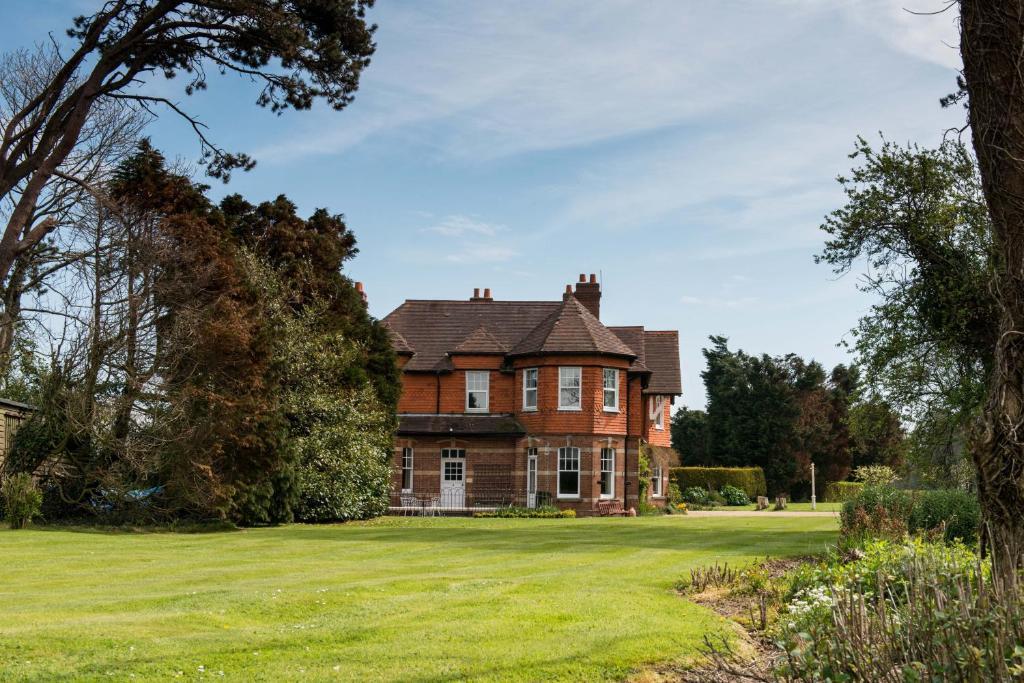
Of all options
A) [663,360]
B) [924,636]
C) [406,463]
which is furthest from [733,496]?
[924,636]

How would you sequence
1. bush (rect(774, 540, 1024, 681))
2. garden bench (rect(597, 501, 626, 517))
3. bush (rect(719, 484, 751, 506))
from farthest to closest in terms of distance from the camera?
bush (rect(719, 484, 751, 506)) < garden bench (rect(597, 501, 626, 517)) < bush (rect(774, 540, 1024, 681))

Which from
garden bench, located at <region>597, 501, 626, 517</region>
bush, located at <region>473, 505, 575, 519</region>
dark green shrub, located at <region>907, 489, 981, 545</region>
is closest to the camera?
dark green shrub, located at <region>907, 489, 981, 545</region>

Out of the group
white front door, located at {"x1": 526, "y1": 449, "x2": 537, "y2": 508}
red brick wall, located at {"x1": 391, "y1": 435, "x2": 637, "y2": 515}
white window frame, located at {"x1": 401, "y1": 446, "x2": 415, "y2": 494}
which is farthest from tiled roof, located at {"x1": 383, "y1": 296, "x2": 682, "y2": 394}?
white front door, located at {"x1": 526, "y1": 449, "x2": 537, "y2": 508}

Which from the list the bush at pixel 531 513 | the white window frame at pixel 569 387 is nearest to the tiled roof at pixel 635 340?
the white window frame at pixel 569 387

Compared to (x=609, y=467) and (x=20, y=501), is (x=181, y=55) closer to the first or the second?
(x=20, y=501)

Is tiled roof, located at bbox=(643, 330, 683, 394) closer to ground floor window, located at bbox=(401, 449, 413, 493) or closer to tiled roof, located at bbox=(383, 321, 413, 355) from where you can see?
tiled roof, located at bbox=(383, 321, 413, 355)

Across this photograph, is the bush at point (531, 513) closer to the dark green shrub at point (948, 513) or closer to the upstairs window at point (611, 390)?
the upstairs window at point (611, 390)

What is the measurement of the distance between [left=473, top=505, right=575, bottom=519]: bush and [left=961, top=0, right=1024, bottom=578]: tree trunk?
3053 centimetres

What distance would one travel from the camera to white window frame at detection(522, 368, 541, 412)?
40.6 m

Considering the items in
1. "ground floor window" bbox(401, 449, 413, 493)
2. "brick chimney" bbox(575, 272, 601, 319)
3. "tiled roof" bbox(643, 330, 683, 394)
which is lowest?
"ground floor window" bbox(401, 449, 413, 493)

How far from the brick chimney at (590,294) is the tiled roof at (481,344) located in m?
4.25

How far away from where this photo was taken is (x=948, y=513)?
1927cm

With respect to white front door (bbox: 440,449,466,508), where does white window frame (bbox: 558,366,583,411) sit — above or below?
above

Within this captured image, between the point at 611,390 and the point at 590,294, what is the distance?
570cm
